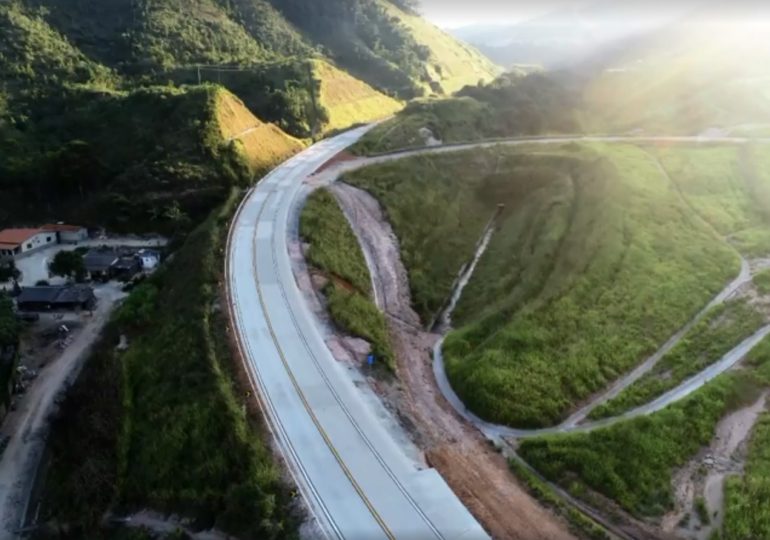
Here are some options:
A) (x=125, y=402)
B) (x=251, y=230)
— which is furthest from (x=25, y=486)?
(x=251, y=230)

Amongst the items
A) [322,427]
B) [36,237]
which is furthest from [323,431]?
[36,237]

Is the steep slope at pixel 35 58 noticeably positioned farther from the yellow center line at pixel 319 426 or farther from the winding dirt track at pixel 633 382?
the yellow center line at pixel 319 426

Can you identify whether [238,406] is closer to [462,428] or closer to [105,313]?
[462,428]

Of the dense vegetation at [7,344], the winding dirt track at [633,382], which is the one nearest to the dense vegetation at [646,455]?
the winding dirt track at [633,382]

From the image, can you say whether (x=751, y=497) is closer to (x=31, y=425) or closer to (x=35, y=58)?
(x=31, y=425)

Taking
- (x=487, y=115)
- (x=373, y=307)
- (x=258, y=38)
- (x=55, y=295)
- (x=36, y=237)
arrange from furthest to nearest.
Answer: (x=258, y=38) → (x=487, y=115) → (x=36, y=237) → (x=55, y=295) → (x=373, y=307)
